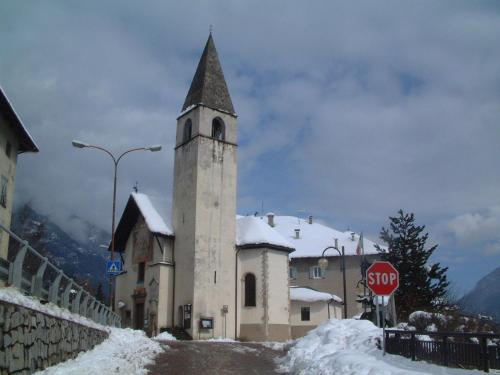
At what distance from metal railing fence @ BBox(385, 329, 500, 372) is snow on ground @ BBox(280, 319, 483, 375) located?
27 cm

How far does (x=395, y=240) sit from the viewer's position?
36.1m

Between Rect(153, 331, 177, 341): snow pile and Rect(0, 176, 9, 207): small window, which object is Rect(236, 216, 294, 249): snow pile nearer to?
Rect(153, 331, 177, 341): snow pile

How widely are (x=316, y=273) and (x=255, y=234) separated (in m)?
19.8

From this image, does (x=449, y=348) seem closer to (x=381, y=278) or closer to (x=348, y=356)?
(x=381, y=278)

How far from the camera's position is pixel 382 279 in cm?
1411

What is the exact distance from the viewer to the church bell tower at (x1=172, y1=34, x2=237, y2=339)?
Result: 1448 inches

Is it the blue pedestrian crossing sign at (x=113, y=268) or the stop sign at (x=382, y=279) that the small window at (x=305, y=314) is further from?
the stop sign at (x=382, y=279)

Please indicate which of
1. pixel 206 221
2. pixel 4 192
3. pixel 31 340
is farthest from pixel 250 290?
pixel 31 340

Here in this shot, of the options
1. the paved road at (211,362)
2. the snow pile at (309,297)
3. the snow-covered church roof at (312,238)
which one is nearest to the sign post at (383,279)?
the paved road at (211,362)

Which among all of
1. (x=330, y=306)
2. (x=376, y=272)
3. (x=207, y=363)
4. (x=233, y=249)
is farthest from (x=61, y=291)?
(x=330, y=306)

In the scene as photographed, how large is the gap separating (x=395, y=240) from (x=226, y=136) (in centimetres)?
1452

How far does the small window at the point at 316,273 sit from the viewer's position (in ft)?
189

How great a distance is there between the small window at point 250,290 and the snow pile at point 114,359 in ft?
54.7

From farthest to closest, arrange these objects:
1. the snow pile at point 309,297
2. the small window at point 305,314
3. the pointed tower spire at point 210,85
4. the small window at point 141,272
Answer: the snow pile at point 309,297 < the small window at point 305,314 < the pointed tower spire at point 210,85 < the small window at point 141,272
